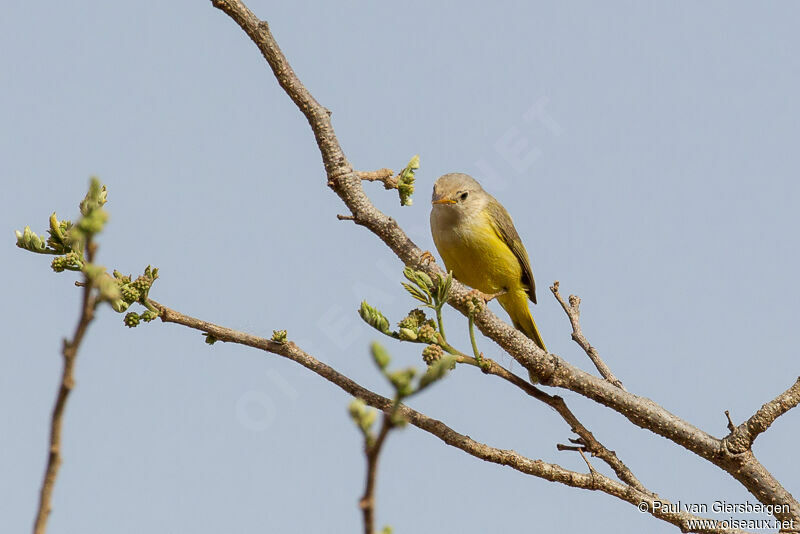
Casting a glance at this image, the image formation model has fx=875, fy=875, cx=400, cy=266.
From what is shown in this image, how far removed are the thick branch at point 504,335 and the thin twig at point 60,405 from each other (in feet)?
8.65

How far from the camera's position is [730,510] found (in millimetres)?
4188

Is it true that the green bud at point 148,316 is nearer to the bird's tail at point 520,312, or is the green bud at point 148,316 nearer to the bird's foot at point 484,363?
the bird's foot at point 484,363

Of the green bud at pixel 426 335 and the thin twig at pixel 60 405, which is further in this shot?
the green bud at pixel 426 335

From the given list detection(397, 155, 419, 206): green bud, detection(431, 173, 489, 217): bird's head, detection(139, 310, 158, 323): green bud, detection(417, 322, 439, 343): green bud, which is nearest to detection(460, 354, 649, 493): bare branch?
detection(417, 322, 439, 343): green bud

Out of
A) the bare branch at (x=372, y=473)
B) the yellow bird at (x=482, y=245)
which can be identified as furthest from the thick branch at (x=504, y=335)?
the yellow bird at (x=482, y=245)

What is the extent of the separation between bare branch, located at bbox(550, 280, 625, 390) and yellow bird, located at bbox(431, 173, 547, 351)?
54.0 inches

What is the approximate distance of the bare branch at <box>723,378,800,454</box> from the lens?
4160 millimetres

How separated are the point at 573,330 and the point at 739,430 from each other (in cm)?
151

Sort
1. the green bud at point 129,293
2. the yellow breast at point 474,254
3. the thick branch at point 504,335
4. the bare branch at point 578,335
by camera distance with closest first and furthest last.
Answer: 1. the green bud at point 129,293
2. the thick branch at point 504,335
3. the bare branch at point 578,335
4. the yellow breast at point 474,254

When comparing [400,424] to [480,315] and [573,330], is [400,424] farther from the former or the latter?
[573,330]

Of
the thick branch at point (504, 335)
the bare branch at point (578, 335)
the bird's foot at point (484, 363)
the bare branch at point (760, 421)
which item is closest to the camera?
the bird's foot at point (484, 363)

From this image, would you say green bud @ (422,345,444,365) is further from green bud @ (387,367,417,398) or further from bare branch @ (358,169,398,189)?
green bud @ (387,367,417,398)

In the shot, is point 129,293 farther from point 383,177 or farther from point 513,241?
point 513,241

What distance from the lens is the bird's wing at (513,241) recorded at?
25.9 ft
